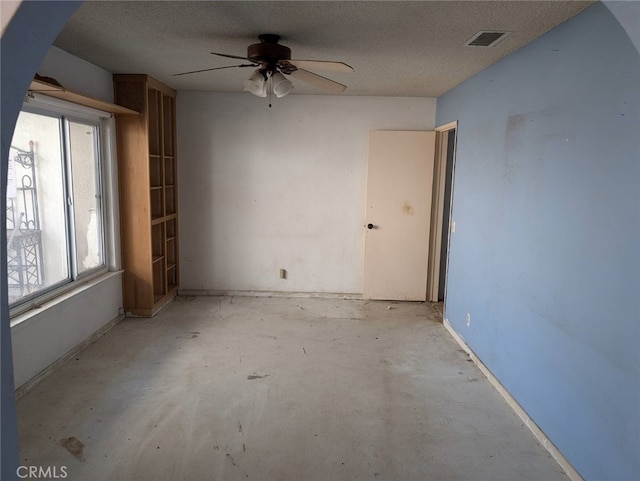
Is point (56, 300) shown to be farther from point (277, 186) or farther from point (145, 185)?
point (277, 186)

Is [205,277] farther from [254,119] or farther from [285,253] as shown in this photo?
[254,119]

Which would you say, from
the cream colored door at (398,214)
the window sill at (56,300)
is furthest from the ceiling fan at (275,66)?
the cream colored door at (398,214)

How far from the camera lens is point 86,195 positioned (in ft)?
13.2

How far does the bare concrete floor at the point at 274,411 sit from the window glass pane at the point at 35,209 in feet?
2.41

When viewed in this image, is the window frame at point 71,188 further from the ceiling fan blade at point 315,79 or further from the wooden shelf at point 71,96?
the ceiling fan blade at point 315,79

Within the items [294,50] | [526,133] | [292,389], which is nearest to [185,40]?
[294,50]

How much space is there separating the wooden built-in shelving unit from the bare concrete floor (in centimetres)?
43

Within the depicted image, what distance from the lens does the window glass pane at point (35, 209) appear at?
3082 millimetres

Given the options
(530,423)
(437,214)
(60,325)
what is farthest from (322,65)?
(437,214)

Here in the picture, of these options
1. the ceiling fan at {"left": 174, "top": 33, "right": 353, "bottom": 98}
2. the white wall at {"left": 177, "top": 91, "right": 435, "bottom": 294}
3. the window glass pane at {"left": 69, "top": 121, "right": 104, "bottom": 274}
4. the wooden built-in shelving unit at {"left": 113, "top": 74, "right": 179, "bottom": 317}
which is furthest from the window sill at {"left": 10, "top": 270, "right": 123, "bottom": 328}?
the ceiling fan at {"left": 174, "top": 33, "right": 353, "bottom": 98}

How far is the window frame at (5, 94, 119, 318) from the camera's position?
3.19m

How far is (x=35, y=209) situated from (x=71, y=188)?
0.45 metres

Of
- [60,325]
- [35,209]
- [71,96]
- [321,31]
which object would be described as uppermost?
[321,31]

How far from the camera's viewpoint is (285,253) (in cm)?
553
